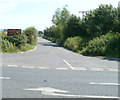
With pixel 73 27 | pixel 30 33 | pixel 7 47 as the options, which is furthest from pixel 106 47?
pixel 73 27

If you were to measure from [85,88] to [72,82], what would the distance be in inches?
48.1

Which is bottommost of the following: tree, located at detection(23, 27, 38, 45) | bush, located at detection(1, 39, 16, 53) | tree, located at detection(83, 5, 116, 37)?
bush, located at detection(1, 39, 16, 53)

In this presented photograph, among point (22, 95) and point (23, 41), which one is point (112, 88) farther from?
point (23, 41)

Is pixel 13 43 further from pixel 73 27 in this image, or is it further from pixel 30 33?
pixel 73 27

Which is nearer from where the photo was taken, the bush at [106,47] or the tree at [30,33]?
the bush at [106,47]

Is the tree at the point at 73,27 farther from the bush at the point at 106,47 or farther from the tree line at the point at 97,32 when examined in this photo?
the bush at the point at 106,47

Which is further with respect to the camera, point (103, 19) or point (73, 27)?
point (73, 27)

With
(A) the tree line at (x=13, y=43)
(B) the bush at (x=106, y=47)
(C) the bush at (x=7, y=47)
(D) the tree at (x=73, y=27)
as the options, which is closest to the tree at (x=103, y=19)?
(B) the bush at (x=106, y=47)

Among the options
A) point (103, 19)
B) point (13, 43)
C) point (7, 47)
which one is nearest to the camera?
point (7, 47)

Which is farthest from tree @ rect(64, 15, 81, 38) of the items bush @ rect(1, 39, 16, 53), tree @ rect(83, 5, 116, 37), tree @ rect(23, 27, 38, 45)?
bush @ rect(1, 39, 16, 53)

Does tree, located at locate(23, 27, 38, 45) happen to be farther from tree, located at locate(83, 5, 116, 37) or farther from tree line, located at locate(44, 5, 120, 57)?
tree, located at locate(83, 5, 116, 37)

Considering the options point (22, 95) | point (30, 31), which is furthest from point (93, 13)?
point (22, 95)

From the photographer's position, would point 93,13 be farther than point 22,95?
Yes

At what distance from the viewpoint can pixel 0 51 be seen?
28.2m
